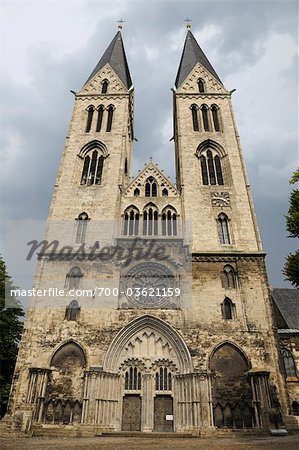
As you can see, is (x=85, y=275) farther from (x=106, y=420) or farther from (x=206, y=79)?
(x=206, y=79)

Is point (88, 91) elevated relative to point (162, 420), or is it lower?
elevated

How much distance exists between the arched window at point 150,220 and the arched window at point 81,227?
3.96m

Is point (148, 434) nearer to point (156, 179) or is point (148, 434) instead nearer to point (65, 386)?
point (65, 386)

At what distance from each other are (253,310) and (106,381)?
28.4ft

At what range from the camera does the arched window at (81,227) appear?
A: 22141 mm

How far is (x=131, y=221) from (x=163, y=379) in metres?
10.0

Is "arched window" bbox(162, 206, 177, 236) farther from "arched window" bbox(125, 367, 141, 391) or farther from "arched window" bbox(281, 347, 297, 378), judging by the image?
"arched window" bbox(281, 347, 297, 378)

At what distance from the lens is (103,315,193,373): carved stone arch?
Answer: 57.7 feet

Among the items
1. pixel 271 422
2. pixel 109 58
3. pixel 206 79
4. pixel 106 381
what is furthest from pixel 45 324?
pixel 109 58

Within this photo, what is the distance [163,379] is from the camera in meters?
17.7

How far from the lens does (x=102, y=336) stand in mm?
18109

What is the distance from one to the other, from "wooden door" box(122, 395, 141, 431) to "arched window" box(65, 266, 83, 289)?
6.69 m

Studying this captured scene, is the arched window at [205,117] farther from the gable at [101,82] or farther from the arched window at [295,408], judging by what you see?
the arched window at [295,408]

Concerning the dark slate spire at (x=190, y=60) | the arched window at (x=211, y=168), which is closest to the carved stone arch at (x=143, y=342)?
the arched window at (x=211, y=168)
